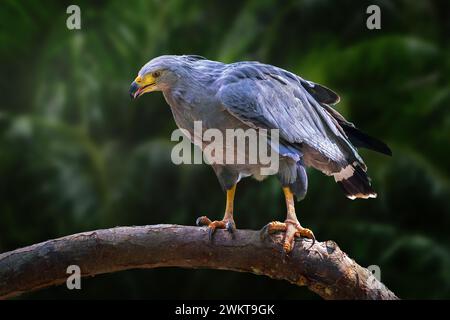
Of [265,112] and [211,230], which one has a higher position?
[265,112]

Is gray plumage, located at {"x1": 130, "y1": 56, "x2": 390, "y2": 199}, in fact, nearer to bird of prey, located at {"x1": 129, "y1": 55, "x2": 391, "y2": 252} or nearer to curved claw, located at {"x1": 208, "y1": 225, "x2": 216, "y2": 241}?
bird of prey, located at {"x1": 129, "y1": 55, "x2": 391, "y2": 252}

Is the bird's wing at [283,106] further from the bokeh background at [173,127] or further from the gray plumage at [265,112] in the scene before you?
the bokeh background at [173,127]

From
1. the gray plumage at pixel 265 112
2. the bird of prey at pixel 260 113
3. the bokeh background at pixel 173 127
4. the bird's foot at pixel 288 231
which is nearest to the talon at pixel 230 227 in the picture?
the bird of prey at pixel 260 113

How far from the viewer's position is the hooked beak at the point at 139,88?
10.4 feet

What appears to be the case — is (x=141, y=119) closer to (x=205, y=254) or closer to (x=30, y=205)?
(x=30, y=205)

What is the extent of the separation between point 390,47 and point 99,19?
3.02m

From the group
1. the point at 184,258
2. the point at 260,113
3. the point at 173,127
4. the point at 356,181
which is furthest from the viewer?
the point at 173,127

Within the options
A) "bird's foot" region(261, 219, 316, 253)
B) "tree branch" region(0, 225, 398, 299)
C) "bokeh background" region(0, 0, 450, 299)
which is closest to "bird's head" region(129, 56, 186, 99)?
"tree branch" region(0, 225, 398, 299)

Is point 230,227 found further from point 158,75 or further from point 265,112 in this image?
point 158,75

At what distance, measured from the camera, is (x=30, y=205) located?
645cm

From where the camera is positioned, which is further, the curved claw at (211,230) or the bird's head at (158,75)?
the bird's head at (158,75)

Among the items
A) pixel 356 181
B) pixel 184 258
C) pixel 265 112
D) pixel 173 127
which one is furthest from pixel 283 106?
pixel 173 127

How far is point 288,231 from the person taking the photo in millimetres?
3047

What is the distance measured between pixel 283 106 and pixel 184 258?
0.90 m
